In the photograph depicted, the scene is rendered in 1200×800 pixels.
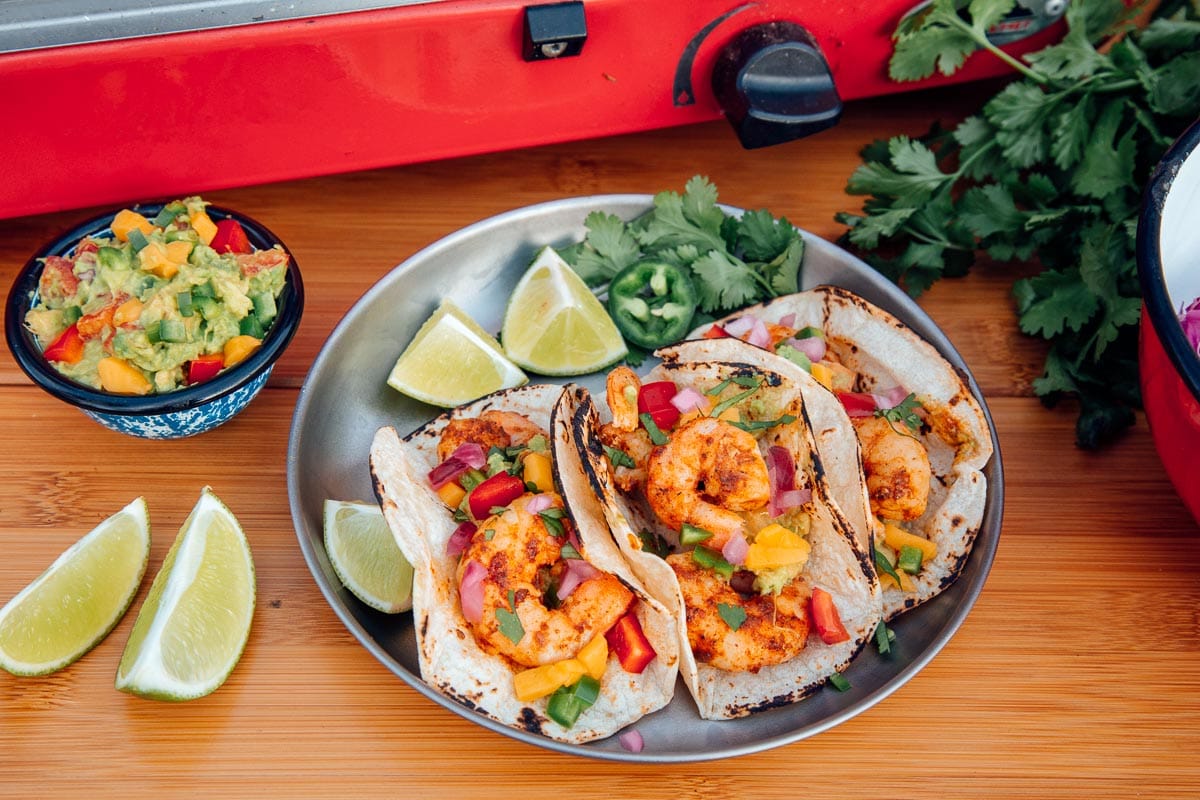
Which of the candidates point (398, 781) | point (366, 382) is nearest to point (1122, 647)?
point (398, 781)

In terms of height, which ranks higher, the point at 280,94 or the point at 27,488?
the point at 280,94

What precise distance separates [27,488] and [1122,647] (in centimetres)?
253

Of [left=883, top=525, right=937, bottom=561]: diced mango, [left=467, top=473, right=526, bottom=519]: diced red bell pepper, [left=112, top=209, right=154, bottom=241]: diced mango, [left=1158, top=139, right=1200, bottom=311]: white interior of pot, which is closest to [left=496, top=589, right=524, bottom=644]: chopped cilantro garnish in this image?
[left=467, top=473, right=526, bottom=519]: diced red bell pepper

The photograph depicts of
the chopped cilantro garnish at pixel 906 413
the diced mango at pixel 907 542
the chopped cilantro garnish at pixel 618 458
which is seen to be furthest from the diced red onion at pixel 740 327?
the diced mango at pixel 907 542

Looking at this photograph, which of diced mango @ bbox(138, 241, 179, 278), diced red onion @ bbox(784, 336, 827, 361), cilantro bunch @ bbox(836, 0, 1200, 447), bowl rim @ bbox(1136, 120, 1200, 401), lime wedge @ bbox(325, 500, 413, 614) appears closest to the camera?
bowl rim @ bbox(1136, 120, 1200, 401)

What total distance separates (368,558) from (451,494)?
21 cm

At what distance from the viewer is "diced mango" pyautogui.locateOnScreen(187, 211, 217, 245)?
2207mm

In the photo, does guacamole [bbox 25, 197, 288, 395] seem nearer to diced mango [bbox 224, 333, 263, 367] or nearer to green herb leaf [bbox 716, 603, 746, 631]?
diced mango [bbox 224, 333, 263, 367]

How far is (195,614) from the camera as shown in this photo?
193 centimetres

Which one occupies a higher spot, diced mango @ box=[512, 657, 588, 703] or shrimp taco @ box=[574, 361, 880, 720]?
shrimp taco @ box=[574, 361, 880, 720]

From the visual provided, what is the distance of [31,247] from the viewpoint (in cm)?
267

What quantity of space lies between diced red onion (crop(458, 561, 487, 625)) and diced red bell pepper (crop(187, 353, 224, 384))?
2.36ft

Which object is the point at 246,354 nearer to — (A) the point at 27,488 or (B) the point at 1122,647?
(A) the point at 27,488

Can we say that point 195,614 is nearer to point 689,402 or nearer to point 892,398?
point 689,402
